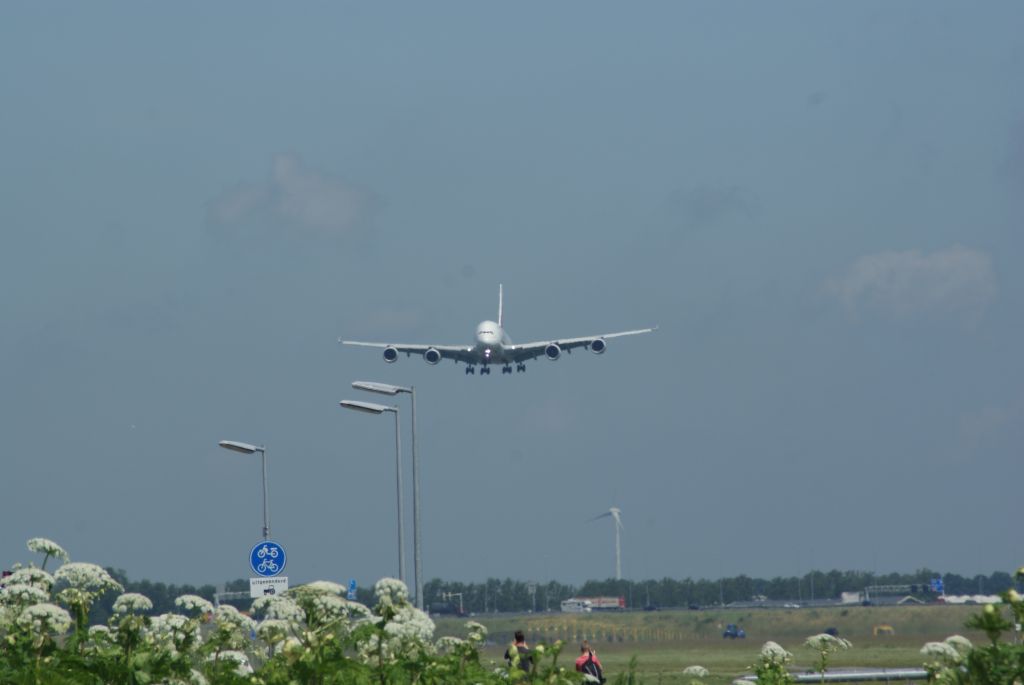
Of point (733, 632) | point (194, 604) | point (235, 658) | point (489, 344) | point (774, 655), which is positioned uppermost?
point (489, 344)

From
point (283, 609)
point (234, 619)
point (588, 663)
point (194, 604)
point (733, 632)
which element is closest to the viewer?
point (283, 609)

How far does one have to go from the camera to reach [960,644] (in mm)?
9648

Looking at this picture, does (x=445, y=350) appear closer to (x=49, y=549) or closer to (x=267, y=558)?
(x=267, y=558)

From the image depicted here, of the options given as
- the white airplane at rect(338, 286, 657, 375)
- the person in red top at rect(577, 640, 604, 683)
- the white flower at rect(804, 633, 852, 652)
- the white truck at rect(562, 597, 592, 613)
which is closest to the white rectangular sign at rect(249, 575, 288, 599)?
the person in red top at rect(577, 640, 604, 683)

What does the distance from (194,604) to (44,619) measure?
143 centimetres

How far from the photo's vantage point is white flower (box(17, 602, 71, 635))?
12.5 metres

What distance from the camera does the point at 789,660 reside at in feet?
46.2

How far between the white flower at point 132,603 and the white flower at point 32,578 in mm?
1586

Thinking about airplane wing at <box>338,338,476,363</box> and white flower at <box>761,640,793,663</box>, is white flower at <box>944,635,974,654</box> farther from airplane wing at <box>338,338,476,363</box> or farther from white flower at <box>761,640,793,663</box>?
airplane wing at <box>338,338,476,363</box>

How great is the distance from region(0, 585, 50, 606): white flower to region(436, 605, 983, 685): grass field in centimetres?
2369

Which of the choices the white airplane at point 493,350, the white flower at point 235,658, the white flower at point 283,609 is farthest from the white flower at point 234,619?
the white airplane at point 493,350

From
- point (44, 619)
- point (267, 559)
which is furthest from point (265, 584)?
point (44, 619)

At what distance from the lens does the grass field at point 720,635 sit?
45781mm

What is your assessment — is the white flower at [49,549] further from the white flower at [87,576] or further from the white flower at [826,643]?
the white flower at [826,643]
